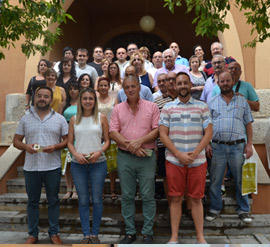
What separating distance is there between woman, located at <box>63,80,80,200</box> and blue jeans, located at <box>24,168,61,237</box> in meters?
1.01

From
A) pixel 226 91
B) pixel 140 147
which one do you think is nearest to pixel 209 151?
pixel 226 91

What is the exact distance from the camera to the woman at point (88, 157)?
440 centimetres

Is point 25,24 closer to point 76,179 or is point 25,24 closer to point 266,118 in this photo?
point 76,179

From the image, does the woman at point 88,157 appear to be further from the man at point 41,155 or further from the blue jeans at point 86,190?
the man at point 41,155

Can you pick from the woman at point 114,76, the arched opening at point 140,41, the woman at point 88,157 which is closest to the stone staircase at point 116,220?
the woman at point 88,157

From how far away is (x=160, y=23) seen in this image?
13422 mm

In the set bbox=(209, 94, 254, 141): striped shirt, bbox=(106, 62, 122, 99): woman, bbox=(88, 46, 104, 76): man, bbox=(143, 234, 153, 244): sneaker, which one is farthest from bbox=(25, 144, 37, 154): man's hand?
bbox=(88, 46, 104, 76): man

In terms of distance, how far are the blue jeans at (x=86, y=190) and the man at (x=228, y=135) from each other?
156 cm

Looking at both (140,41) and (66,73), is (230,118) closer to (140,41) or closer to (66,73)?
(66,73)

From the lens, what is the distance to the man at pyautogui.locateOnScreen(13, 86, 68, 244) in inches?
175

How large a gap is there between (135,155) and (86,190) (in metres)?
0.72

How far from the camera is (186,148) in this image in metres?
4.27

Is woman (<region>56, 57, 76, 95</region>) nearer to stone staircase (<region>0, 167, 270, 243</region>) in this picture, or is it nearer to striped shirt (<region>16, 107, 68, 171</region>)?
striped shirt (<region>16, 107, 68, 171</region>)

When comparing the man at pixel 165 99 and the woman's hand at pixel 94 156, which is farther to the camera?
the man at pixel 165 99
